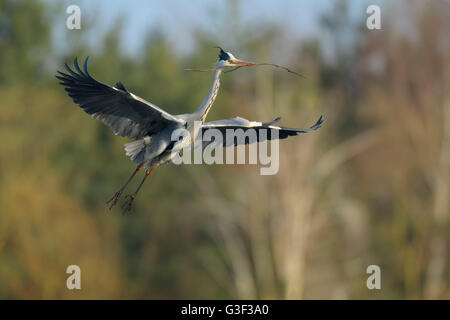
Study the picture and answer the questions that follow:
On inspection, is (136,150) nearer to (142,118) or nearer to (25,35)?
(142,118)

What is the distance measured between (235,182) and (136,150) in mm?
20706

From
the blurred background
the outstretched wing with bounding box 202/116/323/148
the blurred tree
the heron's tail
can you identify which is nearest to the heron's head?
the outstretched wing with bounding box 202/116/323/148

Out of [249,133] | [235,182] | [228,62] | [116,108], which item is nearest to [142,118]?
[116,108]

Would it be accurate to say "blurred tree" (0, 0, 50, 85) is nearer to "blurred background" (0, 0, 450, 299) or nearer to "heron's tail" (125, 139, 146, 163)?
"blurred background" (0, 0, 450, 299)

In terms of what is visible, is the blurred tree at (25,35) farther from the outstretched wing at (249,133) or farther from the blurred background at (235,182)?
the outstretched wing at (249,133)

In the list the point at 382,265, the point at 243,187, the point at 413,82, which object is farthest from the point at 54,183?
the point at 413,82

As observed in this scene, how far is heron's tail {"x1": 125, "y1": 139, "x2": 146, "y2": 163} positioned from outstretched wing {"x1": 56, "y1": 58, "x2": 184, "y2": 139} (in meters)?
0.07

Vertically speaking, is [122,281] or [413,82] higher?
[413,82]

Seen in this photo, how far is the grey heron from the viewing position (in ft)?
25.5

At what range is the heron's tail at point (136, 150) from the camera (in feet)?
26.5

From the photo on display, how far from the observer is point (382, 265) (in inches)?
1097

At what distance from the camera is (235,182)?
2877cm
